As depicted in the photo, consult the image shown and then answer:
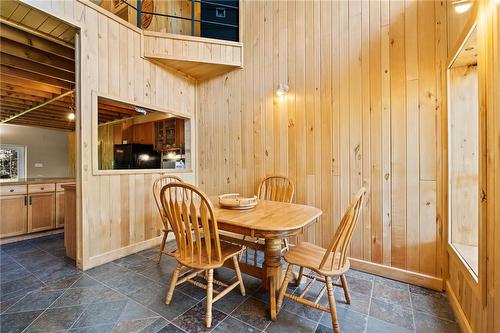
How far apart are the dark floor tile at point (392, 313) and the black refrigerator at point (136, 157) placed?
3.03 metres

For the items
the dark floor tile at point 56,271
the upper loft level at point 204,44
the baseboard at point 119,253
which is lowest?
the dark floor tile at point 56,271

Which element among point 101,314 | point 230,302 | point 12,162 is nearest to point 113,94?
point 101,314

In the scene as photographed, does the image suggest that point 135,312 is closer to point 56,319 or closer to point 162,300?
point 162,300

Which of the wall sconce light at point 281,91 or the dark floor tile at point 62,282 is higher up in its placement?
the wall sconce light at point 281,91

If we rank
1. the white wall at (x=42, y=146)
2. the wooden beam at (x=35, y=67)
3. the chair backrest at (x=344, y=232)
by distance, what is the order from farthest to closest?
the white wall at (x=42, y=146)
the wooden beam at (x=35, y=67)
the chair backrest at (x=344, y=232)

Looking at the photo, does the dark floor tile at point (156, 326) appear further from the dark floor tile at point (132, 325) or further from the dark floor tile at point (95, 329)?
the dark floor tile at point (95, 329)

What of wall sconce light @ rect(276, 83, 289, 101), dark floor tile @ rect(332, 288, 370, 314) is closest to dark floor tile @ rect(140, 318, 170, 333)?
dark floor tile @ rect(332, 288, 370, 314)

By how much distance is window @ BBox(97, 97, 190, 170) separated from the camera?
9.02 feet

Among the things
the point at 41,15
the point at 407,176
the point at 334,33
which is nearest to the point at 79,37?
the point at 41,15

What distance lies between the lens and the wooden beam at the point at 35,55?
254 centimetres

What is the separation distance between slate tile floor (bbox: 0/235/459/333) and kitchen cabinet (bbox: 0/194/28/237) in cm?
123

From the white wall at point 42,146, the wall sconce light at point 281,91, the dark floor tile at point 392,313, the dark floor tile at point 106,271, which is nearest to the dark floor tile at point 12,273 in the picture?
the dark floor tile at point 106,271

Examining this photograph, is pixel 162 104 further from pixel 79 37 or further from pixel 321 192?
pixel 321 192

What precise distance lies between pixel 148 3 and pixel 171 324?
558 centimetres
